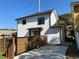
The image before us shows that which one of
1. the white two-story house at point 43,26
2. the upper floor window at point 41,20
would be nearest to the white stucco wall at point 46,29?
the white two-story house at point 43,26

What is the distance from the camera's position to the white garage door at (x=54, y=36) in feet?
81.6

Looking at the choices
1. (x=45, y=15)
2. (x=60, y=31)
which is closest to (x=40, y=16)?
(x=45, y=15)

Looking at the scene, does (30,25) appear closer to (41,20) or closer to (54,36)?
(41,20)

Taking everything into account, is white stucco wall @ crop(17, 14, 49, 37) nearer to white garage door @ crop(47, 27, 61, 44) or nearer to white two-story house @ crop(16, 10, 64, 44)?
white two-story house @ crop(16, 10, 64, 44)

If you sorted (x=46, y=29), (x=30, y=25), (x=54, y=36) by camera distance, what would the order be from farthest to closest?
(x=30, y=25) → (x=46, y=29) → (x=54, y=36)

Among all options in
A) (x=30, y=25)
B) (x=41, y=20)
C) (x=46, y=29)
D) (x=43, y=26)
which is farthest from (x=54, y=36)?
(x=30, y=25)

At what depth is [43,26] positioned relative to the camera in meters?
27.4

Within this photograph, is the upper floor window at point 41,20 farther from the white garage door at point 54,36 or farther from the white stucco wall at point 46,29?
the white garage door at point 54,36

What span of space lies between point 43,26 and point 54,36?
344cm

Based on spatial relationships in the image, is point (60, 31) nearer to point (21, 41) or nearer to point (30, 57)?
point (21, 41)

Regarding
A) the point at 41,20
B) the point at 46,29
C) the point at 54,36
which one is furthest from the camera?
the point at 41,20

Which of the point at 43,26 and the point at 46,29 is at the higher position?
the point at 43,26

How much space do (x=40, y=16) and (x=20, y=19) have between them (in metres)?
5.87

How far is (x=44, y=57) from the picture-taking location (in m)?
13.3
